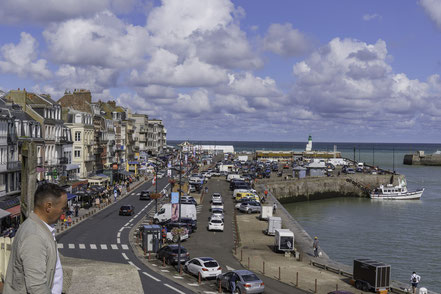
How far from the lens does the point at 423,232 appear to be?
213ft

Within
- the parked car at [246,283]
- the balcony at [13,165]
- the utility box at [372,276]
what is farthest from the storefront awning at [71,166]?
the utility box at [372,276]

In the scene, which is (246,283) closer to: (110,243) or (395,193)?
(110,243)

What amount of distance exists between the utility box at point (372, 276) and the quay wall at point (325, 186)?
70048 millimetres

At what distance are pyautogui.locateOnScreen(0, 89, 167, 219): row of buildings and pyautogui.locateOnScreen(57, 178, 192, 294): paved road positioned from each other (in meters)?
7.92

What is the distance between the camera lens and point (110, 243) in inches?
1748

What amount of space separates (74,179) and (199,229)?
31778mm

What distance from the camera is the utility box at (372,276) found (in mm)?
31125

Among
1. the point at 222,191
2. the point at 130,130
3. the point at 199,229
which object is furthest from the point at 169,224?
the point at 130,130

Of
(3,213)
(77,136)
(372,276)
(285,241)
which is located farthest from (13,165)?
(372,276)

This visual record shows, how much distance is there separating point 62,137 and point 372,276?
54.9 metres

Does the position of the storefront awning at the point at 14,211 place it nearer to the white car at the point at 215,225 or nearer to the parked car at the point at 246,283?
the white car at the point at 215,225

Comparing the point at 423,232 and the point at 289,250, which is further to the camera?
the point at 423,232

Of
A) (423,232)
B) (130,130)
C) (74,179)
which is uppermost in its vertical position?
(130,130)

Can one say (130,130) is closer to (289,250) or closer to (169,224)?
(169,224)
